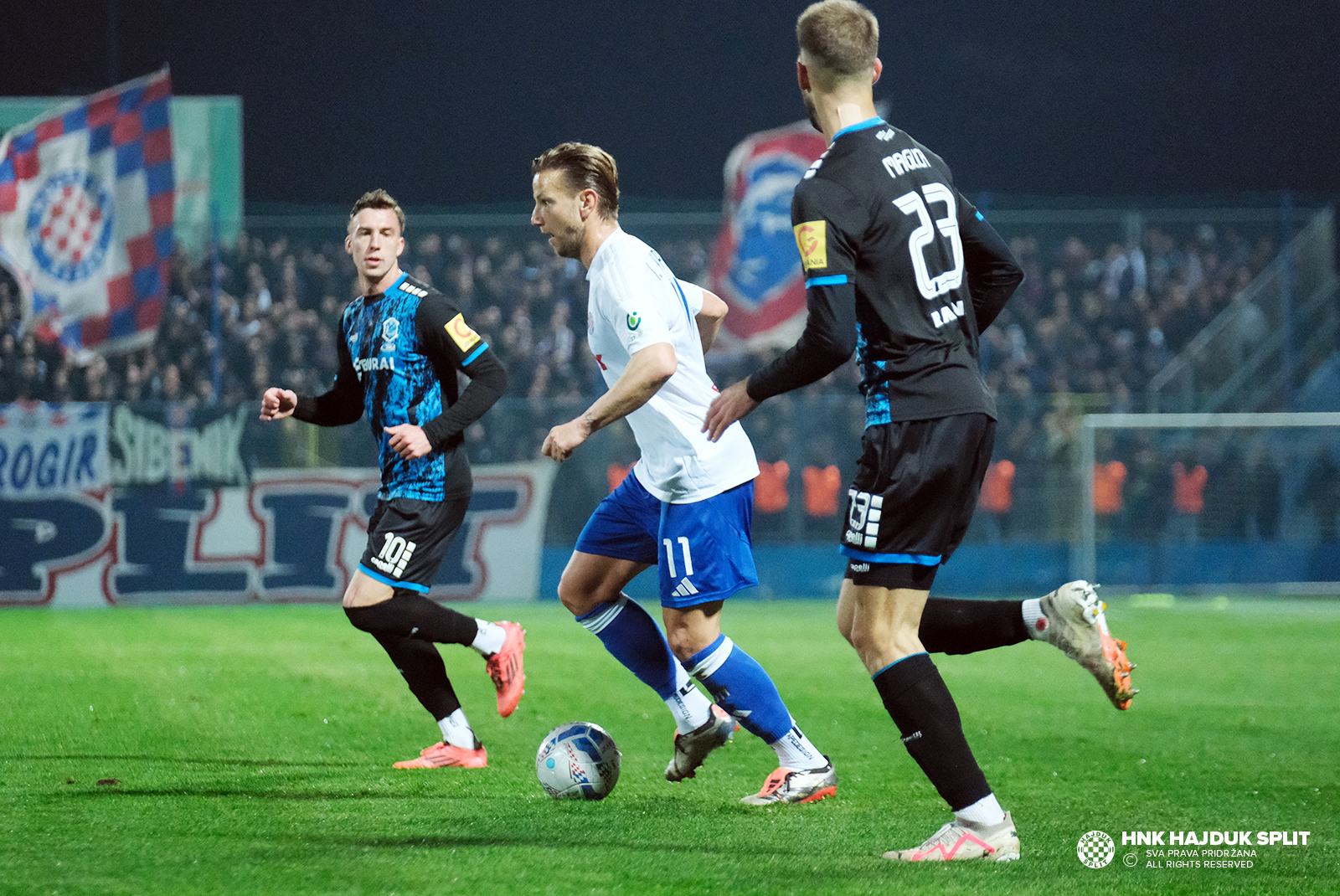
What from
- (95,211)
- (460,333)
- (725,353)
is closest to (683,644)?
(460,333)

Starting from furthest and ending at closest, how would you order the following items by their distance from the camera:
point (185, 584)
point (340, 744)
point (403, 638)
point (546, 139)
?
1. point (546, 139)
2. point (185, 584)
3. point (340, 744)
4. point (403, 638)

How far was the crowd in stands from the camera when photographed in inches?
633

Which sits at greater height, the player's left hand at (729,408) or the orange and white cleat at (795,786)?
the player's left hand at (729,408)

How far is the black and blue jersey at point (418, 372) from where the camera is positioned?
588 centimetres

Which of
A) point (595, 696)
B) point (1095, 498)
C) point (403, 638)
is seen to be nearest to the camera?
point (403, 638)

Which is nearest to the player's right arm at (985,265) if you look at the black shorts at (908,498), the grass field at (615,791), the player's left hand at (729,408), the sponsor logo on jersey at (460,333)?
the black shorts at (908,498)

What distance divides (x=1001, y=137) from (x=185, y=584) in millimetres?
20218

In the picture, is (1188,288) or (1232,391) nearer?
(1232,391)

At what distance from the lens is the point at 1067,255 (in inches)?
708

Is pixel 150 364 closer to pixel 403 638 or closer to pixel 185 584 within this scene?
pixel 185 584

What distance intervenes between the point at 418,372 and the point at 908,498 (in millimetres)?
2747

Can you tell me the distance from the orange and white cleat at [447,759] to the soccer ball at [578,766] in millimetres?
828

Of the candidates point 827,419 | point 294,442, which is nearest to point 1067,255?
point 827,419

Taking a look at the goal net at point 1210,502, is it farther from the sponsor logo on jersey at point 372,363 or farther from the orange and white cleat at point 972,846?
the orange and white cleat at point 972,846
